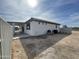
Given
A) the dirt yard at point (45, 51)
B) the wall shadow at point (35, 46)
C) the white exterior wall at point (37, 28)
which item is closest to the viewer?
the dirt yard at point (45, 51)

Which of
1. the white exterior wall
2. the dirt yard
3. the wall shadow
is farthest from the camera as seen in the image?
the white exterior wall

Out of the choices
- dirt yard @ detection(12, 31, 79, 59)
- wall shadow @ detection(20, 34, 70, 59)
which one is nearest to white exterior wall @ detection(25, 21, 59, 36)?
wall shadow @ detection(20, 34, 70, 59)

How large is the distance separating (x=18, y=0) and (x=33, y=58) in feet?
19.2

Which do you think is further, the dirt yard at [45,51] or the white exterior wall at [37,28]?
the white exterior wall at [37,28]

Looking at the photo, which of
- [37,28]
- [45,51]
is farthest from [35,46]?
[37,28]

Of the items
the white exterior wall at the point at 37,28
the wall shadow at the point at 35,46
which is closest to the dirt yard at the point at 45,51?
the wall shadow at the point at 35,46

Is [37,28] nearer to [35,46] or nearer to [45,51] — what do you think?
[35,46]

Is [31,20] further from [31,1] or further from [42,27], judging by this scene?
[31,1]

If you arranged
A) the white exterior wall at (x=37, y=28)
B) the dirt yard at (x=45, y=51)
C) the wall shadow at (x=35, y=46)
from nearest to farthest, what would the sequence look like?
the dirt yard at (x=45, y=51)
the wall shadow at (x=35, y=46)
the white exterior wall at (x=37, y=28)

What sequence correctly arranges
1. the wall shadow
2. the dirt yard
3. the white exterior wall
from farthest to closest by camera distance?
1. the white exterior wall
2. the wall shadow
3. the dirt yard

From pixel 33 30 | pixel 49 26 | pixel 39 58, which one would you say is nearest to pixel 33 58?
pixel 39 58

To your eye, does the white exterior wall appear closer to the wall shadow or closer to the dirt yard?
the wall shadow

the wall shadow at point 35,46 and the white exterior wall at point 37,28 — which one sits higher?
the white exterior wall at point 37,28

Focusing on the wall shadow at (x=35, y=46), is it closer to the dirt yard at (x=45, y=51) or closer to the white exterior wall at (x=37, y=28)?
the dirt yard at (x=45, y=51)
